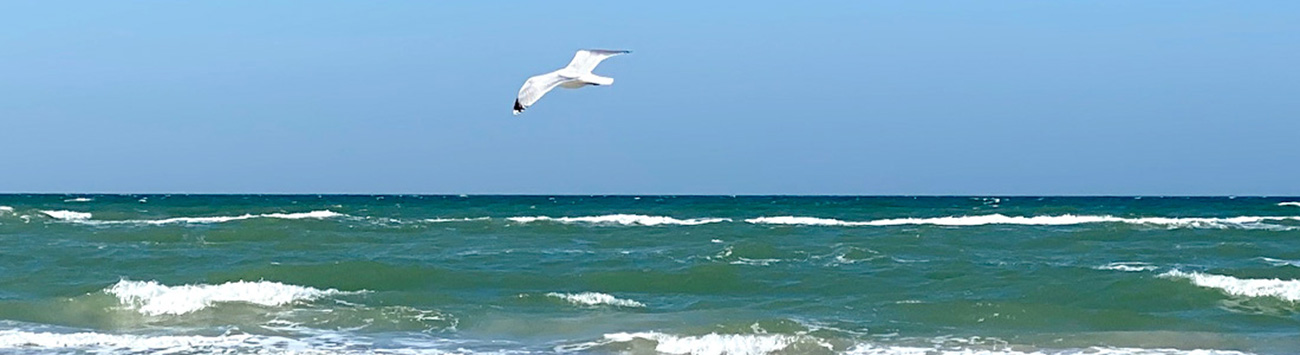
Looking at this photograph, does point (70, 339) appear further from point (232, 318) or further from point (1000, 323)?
point (1000, 323)

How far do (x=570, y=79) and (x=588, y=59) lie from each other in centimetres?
58

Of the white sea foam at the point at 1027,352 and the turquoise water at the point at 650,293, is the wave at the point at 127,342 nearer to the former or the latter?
the turquoise water at the point at 650,293

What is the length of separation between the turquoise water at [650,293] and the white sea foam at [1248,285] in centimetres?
3

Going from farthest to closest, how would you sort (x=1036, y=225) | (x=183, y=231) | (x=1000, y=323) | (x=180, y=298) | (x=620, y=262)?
(x=1036, y=225) < (x=183, y=231) < (x=620, y=262) < (x=180, y=298) < (x=1000, y=323)

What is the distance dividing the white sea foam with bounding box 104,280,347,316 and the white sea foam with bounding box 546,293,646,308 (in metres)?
2.33

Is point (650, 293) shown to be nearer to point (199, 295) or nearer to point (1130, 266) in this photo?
point (199, 295)

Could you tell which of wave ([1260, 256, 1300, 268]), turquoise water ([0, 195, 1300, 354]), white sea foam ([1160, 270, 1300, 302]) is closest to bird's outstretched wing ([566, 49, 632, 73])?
turquoise water ([0, 195, 1300, 354])

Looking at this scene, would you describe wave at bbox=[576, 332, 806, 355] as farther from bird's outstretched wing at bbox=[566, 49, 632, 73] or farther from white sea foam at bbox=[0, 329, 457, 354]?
bird's outstretched wing at bbox=[566, 49, 632, 73]

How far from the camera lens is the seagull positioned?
325 inches

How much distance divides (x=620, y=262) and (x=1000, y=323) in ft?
23.6

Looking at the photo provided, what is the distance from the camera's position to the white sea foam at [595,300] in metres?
13.5

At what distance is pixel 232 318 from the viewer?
12609 millimetres

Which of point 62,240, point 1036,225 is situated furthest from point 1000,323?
point 1036,225


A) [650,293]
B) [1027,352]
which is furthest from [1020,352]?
[650,293]
